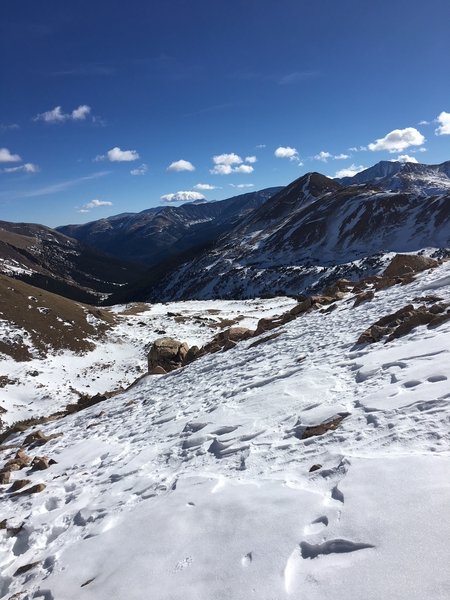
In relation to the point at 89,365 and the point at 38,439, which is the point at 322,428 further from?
the point at 89,365

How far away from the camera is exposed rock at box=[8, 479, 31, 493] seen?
9.98 meters

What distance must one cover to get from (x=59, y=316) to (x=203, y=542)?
195 ft

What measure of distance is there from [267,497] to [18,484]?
7.62 m

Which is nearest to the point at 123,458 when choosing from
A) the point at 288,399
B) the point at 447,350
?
the point at 288,399

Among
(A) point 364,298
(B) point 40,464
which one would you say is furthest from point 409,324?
(B) point 40,464

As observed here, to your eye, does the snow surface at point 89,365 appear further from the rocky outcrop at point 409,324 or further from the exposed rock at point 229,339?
the rocky outcrop at point 409,324

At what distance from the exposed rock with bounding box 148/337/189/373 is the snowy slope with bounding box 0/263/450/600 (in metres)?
12.1

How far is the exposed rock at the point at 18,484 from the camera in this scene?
9.98 metres

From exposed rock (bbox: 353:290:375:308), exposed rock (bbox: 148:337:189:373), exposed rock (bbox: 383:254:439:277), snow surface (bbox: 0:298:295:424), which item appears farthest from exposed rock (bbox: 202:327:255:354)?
snow surface (bbox: 0:298:295:424)

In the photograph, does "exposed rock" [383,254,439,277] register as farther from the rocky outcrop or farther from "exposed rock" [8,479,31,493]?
"exposed rock" [8,479,31,493]

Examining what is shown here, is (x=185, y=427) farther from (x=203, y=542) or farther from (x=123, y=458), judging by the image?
(x=203, y=542)

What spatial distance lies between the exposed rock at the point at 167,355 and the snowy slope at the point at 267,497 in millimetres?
12094

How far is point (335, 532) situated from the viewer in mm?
4426

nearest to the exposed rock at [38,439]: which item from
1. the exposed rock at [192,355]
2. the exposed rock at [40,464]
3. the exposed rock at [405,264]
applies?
the exposed rock at [40,464]
